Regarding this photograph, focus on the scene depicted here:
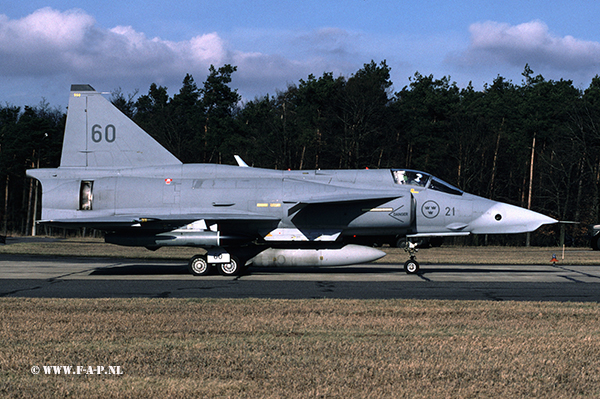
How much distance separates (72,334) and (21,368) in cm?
180

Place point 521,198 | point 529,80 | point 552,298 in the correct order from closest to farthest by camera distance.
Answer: point 552,298
point 521,198
point 529,80

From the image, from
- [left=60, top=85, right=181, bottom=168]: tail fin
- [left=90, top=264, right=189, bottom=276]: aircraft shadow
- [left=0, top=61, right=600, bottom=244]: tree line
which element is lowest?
[left=90, top=264, right=189, bottom=276]: aircraft shadow

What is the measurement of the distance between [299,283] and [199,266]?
392cm

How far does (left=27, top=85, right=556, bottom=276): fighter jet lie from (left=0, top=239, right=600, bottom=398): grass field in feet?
22.4

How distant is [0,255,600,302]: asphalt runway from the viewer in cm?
1256

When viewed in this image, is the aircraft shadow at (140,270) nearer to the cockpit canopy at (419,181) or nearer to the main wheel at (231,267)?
the main wheel at (231,267)

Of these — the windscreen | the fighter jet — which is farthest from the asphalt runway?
the windscreen

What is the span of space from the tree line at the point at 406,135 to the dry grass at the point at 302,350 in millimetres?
40888

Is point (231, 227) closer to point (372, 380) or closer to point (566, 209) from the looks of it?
point (372, 380)

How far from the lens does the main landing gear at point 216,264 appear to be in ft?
57.1

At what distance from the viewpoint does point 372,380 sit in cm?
542

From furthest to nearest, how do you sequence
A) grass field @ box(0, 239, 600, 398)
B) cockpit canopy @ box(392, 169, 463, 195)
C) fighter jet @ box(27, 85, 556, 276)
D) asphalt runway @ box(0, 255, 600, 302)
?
cockpit canopy @ box(392, 169, 463, 195), fighter jet @ box(27, 85, 556, 276), asphalt runway @ box(0, 255, 600, 302), grass field @ box(0, 239, 600, 398)

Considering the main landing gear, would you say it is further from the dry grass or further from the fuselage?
the dry grass

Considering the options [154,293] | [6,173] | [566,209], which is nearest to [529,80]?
[566,209]
